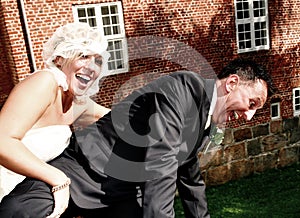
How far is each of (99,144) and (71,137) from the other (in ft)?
0.94

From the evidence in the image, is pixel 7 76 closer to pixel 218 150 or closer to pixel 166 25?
pixel 166 25

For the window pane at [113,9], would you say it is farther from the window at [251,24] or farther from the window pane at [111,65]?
the window at [251,24]

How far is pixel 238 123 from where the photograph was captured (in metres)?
11.0

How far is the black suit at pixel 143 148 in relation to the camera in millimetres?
2414

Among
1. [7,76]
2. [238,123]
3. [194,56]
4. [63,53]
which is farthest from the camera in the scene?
[238,123]

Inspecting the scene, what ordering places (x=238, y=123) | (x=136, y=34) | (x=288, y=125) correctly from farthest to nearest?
(x=288, y=125) < (x=238, y=123) < (x=136, y=34)

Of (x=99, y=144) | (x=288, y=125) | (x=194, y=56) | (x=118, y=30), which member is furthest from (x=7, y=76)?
(x=288, y=125)

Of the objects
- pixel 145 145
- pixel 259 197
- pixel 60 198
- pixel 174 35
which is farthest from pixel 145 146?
pixel 259 197

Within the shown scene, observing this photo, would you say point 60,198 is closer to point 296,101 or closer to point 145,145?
point 145,145

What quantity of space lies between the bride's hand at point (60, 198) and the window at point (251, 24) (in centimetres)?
900

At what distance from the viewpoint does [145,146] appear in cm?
247

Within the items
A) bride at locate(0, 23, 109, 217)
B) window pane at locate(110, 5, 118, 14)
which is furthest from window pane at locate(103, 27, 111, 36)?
bride at locate(0, 23, 109, 217)

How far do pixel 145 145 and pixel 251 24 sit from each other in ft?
30.6

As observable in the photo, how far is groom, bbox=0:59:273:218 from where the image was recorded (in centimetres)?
242
